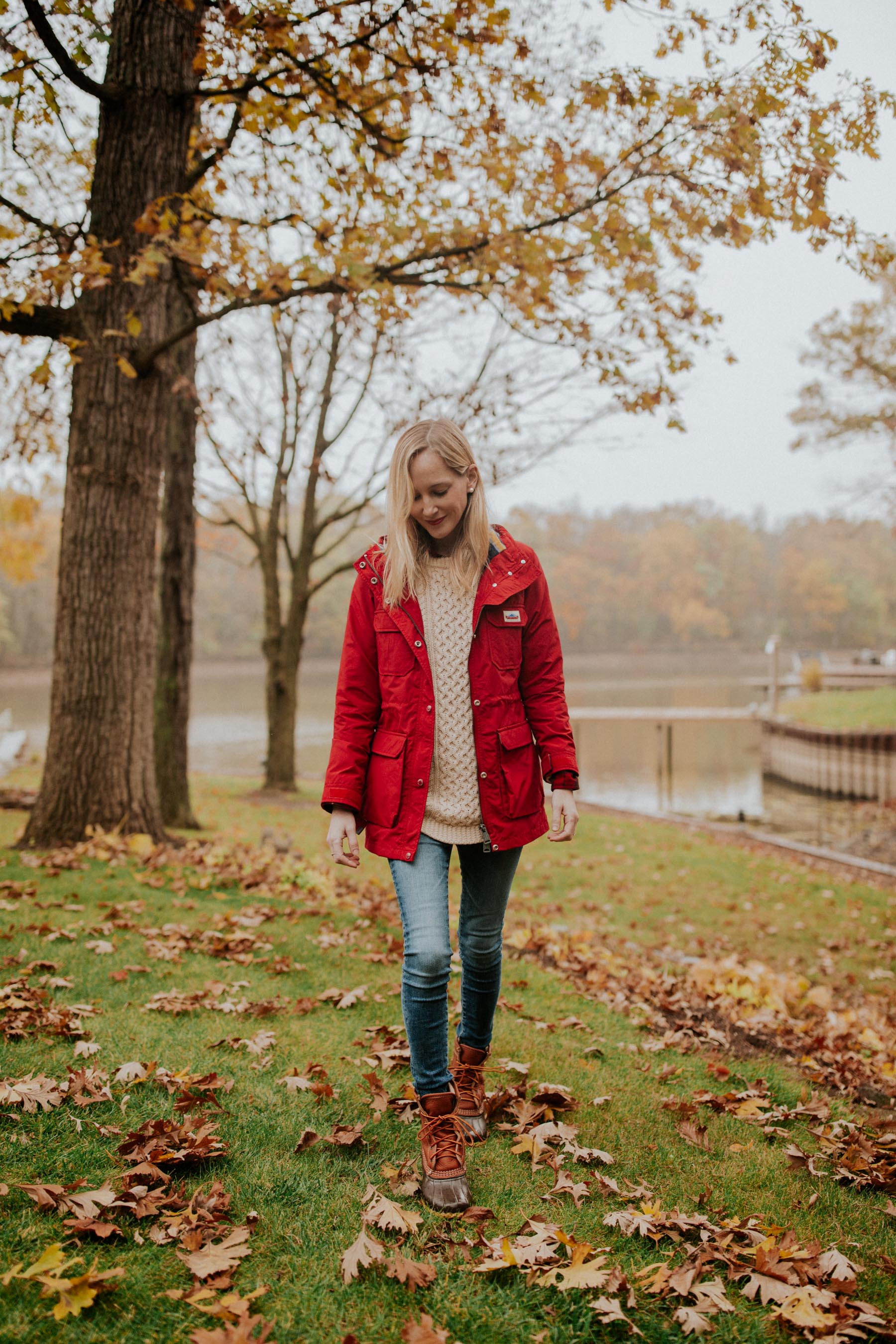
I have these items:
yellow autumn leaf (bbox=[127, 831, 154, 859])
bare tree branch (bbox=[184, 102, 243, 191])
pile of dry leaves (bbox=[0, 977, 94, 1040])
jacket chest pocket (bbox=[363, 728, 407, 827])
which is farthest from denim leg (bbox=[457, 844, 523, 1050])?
bare tree branch (bbox=[184, 102, 243, 191])

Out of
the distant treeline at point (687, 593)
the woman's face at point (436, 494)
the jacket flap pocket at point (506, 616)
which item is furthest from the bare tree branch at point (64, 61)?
the distant treeline at point (687, 593)

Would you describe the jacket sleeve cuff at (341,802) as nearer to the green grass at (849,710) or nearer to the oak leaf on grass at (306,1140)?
the oak leaf on grass at (306,1140)

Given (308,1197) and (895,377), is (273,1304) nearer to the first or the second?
(308,1197)

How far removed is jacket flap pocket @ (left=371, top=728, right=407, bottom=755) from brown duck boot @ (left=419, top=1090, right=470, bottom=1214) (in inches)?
40.3

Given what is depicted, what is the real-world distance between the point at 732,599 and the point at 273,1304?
290ft

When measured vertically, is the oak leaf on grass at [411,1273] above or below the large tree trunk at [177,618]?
below

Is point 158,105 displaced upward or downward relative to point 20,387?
upward

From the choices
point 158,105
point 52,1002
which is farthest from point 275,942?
point 158,105

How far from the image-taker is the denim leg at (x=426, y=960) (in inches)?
100

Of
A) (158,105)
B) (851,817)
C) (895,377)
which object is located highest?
(895,377)

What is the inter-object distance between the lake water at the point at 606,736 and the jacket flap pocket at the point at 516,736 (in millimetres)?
14802

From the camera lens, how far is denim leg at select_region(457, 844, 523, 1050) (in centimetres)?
273

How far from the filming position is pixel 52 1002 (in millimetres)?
3688

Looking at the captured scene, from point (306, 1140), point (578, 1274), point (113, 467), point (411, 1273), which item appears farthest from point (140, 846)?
point (578, 1274)
